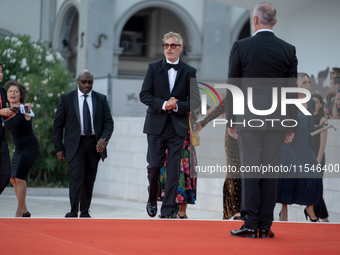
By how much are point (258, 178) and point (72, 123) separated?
12.0 ft

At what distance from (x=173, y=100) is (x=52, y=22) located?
22.6 m

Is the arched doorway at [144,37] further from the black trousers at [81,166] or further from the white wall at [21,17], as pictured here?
the black trousers at [81,166]

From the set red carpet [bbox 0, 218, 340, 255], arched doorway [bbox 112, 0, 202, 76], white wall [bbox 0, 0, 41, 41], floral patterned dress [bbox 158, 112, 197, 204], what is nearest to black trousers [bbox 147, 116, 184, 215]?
red carpet [bbox 0, 218, 340, 255]

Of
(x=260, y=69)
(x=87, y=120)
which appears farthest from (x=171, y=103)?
→ (x=260, y=69)

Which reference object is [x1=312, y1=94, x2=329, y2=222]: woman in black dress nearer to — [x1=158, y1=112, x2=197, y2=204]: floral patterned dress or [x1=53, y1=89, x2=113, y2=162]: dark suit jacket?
[x1=158, y1=112, x2=197, y2=204]: floral patterned dress

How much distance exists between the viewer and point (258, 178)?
243 inches

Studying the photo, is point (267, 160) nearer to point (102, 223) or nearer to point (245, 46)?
point (245, 46)

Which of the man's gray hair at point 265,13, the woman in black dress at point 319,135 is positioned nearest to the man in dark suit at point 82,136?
the woman in black dress at point 319,135

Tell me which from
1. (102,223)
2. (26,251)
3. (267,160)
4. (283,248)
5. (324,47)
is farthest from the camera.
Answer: (324,47)

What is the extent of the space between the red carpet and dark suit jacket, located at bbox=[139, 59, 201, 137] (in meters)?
1.10

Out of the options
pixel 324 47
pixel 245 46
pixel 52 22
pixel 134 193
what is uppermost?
pixel 52 22

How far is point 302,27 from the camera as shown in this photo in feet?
51.3

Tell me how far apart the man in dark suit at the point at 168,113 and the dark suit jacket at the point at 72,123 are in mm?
1217

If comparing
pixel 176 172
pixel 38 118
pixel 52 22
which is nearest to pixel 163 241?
pixel 176 172
